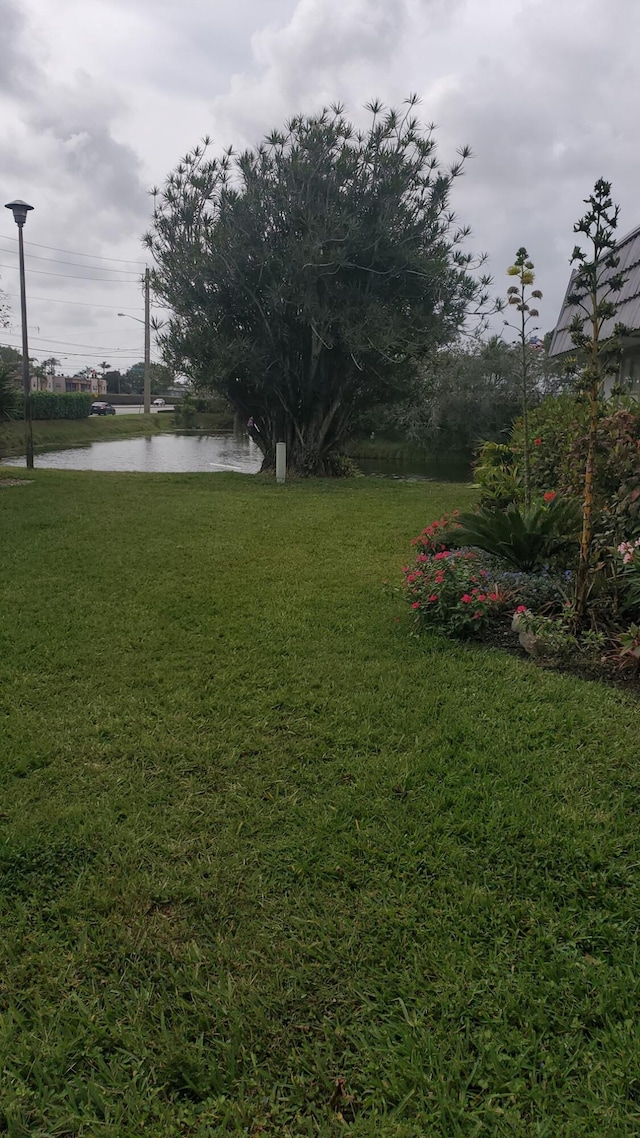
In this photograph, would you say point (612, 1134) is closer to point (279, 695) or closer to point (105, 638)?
point (279, 695)

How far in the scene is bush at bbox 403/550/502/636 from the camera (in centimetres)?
372

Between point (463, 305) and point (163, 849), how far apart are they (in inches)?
448

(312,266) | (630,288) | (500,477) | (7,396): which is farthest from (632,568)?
(7,396)

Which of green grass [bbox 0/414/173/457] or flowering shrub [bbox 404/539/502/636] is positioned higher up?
green grass [bbox 0/414/173/457]

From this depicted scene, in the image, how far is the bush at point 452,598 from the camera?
146 inches

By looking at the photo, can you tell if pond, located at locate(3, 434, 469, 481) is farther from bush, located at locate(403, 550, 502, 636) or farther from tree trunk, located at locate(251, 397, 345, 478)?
bush, located at locate(403, 550, 502, 636)

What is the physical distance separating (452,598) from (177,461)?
602 inches

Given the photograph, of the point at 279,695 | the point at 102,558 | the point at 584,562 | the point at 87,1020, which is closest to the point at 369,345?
the point at 102,558

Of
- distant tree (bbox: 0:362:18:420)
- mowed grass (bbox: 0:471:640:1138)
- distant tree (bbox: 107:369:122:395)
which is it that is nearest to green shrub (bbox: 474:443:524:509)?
mowed grass (bbox: 0:471:640:1138)

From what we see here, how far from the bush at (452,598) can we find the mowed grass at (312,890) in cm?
24

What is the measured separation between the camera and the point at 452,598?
3.84 m

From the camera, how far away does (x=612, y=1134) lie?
125 cm

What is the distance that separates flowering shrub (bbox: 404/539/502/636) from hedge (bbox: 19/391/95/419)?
88.7 ft

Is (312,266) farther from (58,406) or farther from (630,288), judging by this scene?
(58,406)
